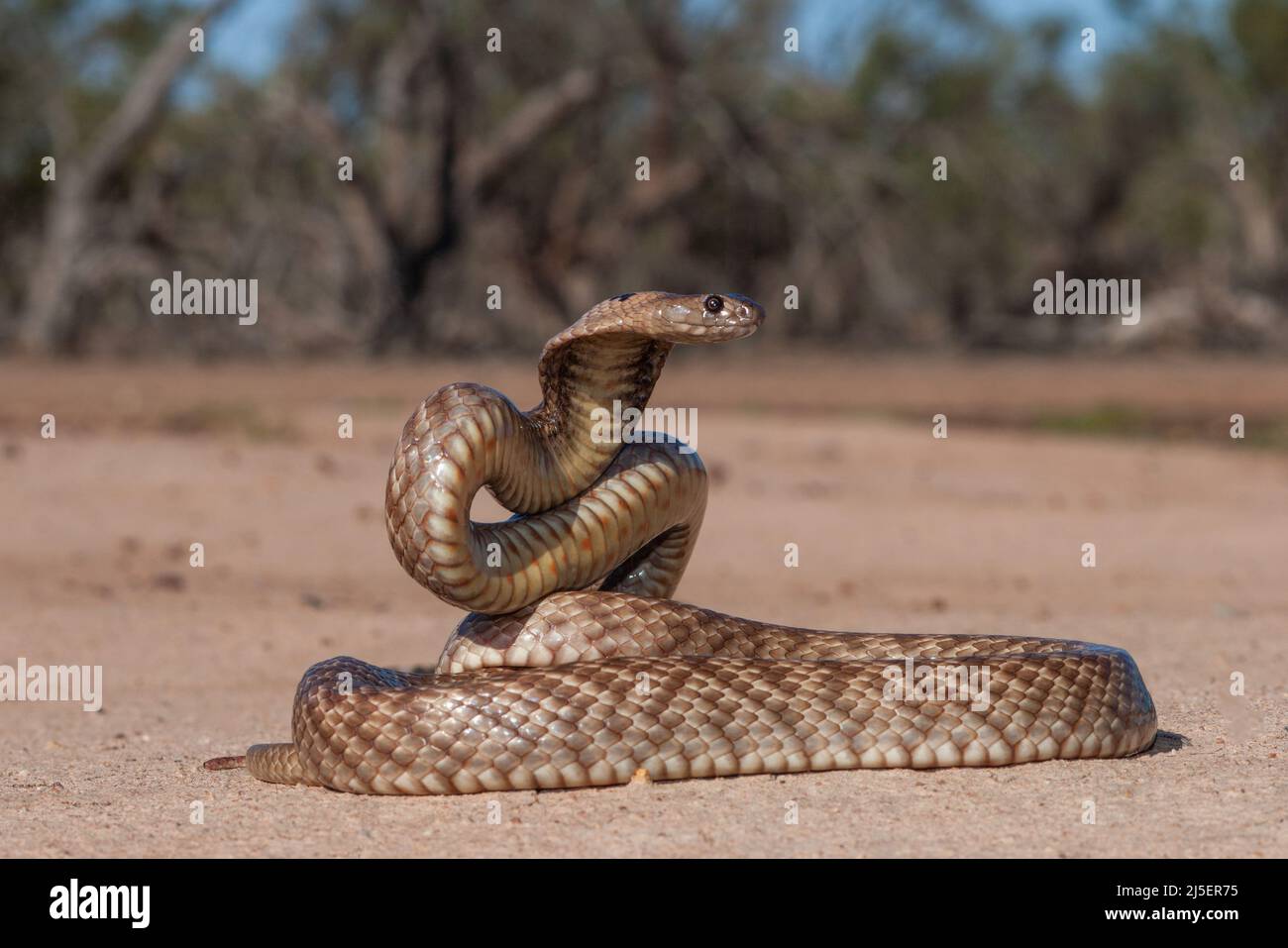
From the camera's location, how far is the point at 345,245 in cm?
2780

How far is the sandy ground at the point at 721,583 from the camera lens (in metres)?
4.47

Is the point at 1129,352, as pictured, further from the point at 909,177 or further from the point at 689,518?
the point at 689,518

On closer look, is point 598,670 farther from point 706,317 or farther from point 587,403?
point 706,317

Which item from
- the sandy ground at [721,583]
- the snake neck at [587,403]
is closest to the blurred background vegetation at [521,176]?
the sandy ground at [721,583]

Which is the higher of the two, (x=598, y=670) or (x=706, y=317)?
(x=706, y=317)

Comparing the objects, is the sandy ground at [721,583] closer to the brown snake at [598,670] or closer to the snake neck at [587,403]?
the brown snake at [598,670]

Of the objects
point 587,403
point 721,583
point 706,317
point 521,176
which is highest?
point 521,176

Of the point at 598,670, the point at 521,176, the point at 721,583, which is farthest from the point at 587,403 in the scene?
the point at 521,176

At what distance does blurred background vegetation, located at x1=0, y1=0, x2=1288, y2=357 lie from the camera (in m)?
26.0

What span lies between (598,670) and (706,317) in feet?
3.34

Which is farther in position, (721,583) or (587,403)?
(721,583)

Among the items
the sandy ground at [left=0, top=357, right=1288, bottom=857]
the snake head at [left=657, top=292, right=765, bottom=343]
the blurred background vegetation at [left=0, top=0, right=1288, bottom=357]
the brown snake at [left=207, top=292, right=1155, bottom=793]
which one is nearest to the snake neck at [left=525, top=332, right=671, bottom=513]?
the brown snake at [left=207, top=292, right=1155, bottom=793]

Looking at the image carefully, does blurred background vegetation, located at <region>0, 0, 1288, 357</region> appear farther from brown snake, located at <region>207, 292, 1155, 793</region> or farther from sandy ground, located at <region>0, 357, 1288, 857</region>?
brown snake, located at <region>207, 292, 1155, 793</region>

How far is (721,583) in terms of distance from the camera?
11.1 m
